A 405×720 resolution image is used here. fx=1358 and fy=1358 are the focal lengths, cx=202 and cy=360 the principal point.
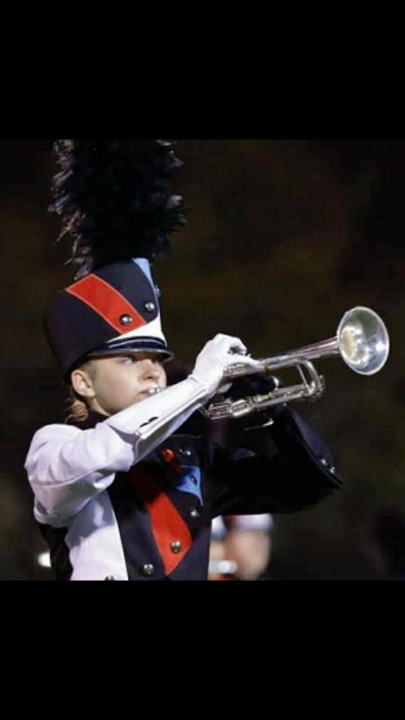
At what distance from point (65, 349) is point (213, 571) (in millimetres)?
1075

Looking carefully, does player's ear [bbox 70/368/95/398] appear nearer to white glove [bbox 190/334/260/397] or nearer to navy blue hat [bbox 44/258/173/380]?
navy blue hat [bbox 44/258/173/380]

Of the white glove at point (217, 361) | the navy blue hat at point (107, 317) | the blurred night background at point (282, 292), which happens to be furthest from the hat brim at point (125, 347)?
the blurred night background at point (282, 292)

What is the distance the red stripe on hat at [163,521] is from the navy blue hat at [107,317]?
0.23 meters

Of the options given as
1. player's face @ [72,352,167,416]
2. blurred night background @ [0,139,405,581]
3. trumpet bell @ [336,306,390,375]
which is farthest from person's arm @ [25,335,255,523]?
blurred night background @ [0,139,405,581]

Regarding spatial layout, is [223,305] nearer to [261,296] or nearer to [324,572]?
[261,296]

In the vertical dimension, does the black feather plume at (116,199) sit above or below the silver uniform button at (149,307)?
above

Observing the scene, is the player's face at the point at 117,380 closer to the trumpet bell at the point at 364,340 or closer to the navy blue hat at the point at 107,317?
the navy blue hat at the point at 107,317

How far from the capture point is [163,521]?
8.00ft

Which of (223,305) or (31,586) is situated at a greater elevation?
(223,305)

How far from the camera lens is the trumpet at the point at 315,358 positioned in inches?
96.3

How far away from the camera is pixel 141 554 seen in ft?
7.86

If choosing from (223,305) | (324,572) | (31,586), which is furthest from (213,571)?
(31,586)

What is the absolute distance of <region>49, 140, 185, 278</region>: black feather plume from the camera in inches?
99.3

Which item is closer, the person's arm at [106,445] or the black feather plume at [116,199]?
the person's arm at [106,445]
